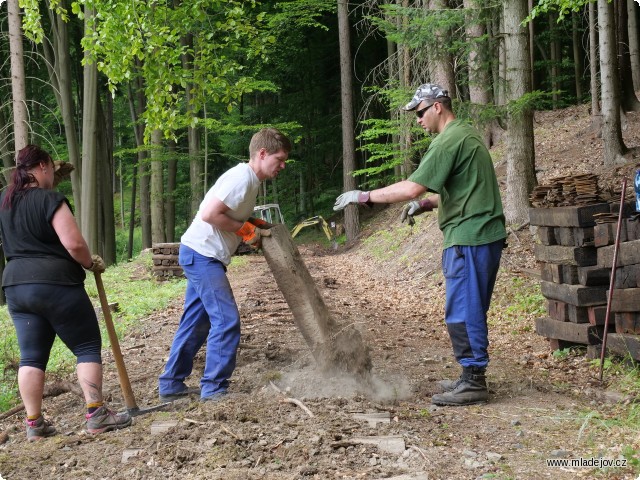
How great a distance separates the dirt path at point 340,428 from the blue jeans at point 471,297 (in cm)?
45

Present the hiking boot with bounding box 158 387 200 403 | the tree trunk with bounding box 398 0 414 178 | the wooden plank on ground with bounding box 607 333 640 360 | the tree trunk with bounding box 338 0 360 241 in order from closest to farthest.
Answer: the hiking boot with bounding box 158 387 200 403 < the wooden plank on ground with bounding box 607 333 640 360 < the tree trunk with bounding box 398 0 414 178 < the tree trunk with bounding box 338 0 360 241

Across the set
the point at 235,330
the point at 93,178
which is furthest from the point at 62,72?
the point at 235,330

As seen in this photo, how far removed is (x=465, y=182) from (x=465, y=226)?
34 centimetres

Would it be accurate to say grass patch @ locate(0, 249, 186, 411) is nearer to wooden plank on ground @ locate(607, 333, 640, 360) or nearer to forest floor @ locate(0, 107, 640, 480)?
forest floor @ locate(0, 107, 640, 480)

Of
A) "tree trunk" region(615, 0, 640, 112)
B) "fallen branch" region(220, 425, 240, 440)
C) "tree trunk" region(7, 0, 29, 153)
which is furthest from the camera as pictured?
"tree trunk" region(615, 0, 640, 112)

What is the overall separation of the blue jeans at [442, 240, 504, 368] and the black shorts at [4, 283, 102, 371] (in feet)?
8.98

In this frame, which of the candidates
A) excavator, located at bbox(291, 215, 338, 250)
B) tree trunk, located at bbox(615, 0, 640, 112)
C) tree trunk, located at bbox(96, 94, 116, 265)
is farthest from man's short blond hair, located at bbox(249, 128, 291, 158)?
excavator, located at bbox(291, 215, 338, 250)

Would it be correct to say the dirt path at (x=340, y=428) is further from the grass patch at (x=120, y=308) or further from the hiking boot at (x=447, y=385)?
the grass patch at (x=120, y=308)

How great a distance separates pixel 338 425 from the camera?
4.57m

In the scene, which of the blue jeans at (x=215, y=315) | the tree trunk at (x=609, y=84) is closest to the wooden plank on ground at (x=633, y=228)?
the blue jeans at (x=215, y=315)

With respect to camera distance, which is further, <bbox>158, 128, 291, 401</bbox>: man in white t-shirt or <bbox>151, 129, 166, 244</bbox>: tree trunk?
<bbox>151, 129, 166, 244</bbox>: tree trunk

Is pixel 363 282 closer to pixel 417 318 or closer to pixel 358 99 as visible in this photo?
pixel 417 318

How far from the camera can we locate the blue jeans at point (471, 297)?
534cm

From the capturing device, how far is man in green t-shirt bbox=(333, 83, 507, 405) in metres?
5.29
